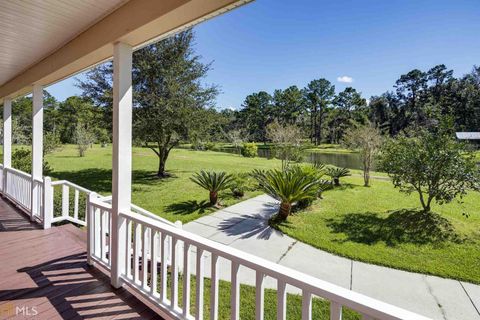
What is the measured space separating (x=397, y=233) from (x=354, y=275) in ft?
7.06

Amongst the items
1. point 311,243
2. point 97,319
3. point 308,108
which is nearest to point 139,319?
point 97,319

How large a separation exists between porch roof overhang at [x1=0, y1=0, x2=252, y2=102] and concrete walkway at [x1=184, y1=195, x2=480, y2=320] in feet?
9.31

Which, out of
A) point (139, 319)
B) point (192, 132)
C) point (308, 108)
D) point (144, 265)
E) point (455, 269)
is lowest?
point (455, 269)

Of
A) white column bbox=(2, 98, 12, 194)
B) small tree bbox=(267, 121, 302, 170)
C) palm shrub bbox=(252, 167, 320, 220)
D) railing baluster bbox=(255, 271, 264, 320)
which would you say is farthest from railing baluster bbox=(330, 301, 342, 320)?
small tree bbox=(267, 121, 302, 170)

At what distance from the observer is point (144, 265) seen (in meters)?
2.33

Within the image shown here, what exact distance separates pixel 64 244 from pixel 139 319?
207 cm

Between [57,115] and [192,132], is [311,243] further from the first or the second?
[57,115]

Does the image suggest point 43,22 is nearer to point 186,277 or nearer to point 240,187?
point 186,277

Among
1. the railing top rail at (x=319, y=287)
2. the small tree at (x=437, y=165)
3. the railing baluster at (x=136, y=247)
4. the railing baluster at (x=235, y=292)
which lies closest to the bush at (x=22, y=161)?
the railing baluster at (x=136, y=247)

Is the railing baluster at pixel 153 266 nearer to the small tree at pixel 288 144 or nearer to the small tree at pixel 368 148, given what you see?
the small tree at pixel 368 148

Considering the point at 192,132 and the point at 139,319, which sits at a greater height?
the point at 192,132

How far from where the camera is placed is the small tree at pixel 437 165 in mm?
5184

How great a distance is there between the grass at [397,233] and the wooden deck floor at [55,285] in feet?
10.6

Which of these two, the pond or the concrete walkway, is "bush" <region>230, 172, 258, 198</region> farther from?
the pond
